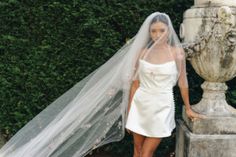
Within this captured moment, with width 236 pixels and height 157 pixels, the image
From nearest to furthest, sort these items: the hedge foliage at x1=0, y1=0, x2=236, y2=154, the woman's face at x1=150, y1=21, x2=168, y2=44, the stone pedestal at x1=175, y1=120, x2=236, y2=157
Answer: the woman's face at x1=150, y1=21, x2=168, y2=44, the stone pedestal at x1=175, y1=120, x2=236, y2=157, the hedge foliage at x1=0, y1=0, x2=236, y2=154

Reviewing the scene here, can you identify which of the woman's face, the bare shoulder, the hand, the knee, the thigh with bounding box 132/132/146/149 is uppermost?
the woman's face

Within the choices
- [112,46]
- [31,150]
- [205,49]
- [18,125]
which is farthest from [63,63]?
[205,49]

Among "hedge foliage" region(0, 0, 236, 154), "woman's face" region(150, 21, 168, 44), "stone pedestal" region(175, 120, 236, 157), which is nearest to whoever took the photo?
"woman's face" region(150, 21, 168, 44)

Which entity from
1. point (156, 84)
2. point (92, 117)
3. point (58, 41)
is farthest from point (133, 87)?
point (58, 41)

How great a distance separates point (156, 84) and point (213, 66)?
0.61 m

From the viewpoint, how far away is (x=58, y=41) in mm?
4703

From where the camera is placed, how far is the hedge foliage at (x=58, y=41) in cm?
462

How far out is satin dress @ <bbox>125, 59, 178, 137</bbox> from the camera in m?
3.67

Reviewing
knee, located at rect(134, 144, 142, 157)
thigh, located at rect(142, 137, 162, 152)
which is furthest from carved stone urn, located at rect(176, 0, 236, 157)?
knee, located at rect(134, 144, 142, 157)

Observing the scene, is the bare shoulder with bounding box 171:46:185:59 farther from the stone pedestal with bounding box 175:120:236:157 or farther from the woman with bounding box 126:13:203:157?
the stone pedestal with bounding box 175:120:236:157

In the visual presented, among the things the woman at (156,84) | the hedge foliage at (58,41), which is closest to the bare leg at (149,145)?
the woman at (156,84)

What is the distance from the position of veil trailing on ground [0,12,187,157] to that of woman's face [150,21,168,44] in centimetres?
13

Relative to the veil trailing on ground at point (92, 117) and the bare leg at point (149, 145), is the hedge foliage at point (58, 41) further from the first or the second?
the bare leg at point (149, 145)

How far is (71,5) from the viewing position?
4633mm
